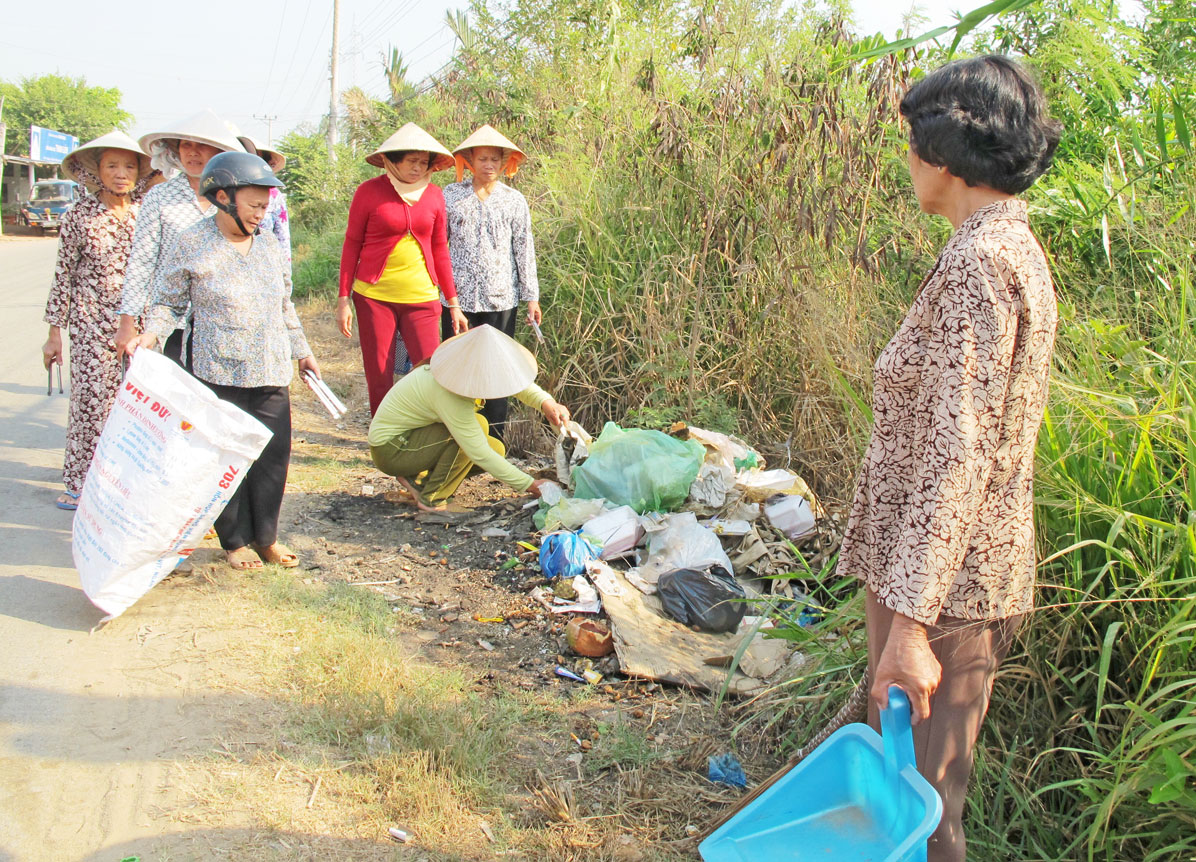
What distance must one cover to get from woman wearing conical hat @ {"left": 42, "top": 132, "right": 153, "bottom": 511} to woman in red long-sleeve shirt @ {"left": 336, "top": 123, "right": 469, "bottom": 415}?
3.80 feet

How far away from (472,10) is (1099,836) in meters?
12.2

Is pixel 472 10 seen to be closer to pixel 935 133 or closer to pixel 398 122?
pixel 398 122

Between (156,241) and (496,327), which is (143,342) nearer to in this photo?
(156,241)

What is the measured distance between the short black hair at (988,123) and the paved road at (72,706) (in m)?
2.40

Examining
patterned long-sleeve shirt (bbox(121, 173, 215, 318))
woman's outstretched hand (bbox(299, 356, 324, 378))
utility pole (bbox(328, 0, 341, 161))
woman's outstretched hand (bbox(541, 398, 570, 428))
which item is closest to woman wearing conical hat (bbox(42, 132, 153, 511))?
patterned long-sleeve shirt (bbox(121, 173, 215, 318))

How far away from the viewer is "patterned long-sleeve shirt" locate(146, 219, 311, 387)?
3.53 meters

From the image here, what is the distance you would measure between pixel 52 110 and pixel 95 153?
53.1 m

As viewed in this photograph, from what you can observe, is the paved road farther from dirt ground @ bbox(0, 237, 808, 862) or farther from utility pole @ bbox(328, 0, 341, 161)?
utility pole @ bbox(328, 0, 341, 161)

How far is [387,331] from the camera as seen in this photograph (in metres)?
5.33

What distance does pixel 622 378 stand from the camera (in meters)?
5.30

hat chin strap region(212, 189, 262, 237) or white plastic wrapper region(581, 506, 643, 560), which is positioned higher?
hat chin strap region(212, 189, 262, 237)

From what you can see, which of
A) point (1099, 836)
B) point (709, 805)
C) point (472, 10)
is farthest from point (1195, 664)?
point (472, 10)

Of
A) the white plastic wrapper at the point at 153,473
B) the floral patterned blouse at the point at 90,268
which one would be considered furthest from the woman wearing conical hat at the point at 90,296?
the white plastic wrapper at the point at 153,473

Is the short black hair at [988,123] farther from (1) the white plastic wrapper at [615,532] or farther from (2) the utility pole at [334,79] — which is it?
(2) the utility pole at [334,79]
